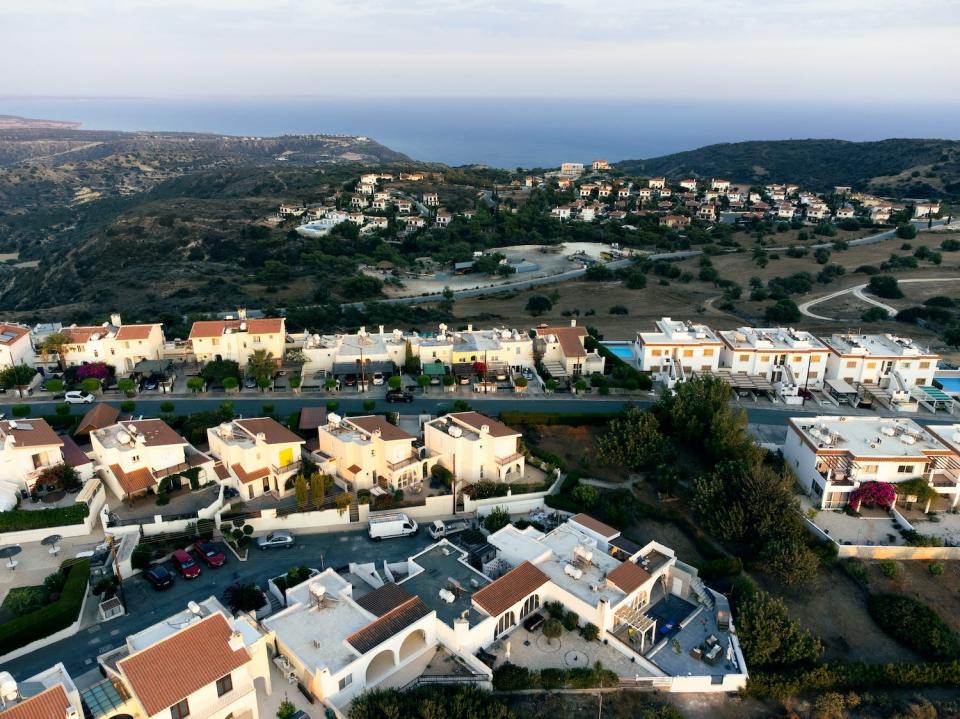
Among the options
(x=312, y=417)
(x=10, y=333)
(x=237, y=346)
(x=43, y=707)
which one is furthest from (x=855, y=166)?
(x=43, y=707)

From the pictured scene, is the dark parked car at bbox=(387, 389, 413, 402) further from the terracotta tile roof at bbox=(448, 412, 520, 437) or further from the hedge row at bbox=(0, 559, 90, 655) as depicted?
the hedge row at bbox=(0, 559, 90, 655)

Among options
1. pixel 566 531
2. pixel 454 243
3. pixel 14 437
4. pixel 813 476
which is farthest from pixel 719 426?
pixel 454 243

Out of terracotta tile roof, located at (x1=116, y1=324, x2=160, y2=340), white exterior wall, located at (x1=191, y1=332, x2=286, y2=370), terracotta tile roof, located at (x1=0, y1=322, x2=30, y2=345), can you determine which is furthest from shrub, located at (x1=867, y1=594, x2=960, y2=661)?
terracotta tile roof, located at (x1=0, y1=322, x2=30, y2=345)

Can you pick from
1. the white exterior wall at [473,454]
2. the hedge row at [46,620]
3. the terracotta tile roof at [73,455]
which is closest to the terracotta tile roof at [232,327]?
the terracotta tile roof at [73,455]

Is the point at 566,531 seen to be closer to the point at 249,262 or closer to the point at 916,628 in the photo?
the point at 916,628

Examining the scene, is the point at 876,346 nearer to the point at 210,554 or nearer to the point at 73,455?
the point at 210,554

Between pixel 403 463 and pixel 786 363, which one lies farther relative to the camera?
pixel 786 363
